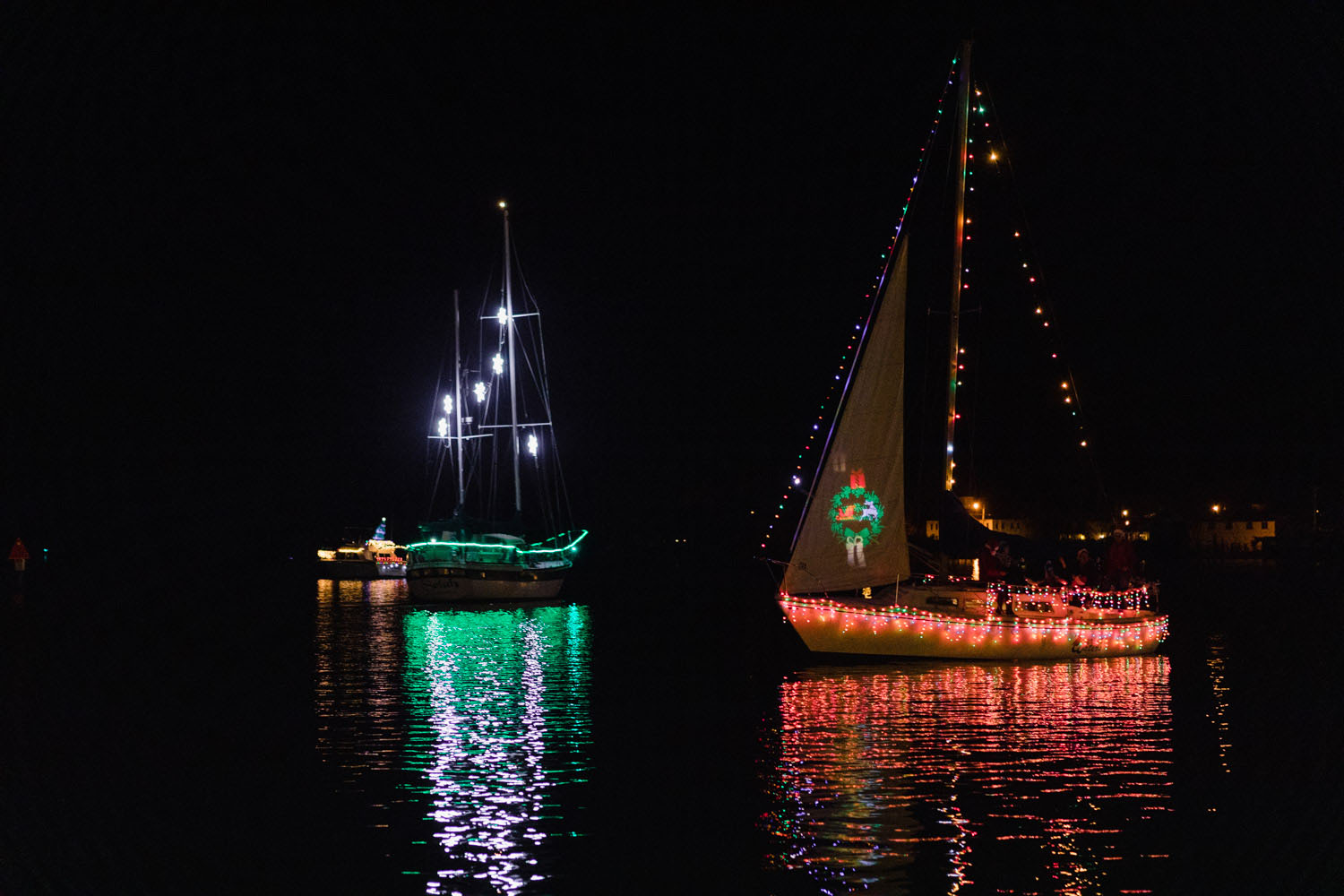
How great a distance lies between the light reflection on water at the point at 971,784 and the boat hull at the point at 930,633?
217 centimetres

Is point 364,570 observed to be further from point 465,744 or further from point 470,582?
point 465,744

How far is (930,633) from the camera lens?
2998cm

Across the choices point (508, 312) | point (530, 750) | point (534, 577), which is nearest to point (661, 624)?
point (534, 577)

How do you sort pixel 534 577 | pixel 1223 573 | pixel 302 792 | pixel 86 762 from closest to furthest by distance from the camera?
pixel 302 792 → pixel 86 762 → pixel 534 577 → pixel 1223 573

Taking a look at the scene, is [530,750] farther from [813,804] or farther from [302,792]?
[813,804]

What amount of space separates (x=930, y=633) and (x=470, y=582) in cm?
3359

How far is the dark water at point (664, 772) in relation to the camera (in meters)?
13.3

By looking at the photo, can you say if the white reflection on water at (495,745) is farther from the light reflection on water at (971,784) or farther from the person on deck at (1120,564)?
the person on deck at (1120,564)

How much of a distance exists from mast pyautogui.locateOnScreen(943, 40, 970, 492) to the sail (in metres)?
2.89

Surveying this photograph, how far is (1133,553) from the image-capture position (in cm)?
3266

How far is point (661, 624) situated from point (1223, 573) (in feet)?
199

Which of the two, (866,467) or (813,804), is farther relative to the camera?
(866,467)

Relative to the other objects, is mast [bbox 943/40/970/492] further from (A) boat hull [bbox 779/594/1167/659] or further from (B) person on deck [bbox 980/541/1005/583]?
(A) boat hull [bbox 779/594/1167/659]

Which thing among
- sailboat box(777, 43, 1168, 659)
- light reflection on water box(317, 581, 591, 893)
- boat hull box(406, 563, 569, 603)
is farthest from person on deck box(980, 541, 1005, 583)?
boat hull box(406, 563, 569, 603)
